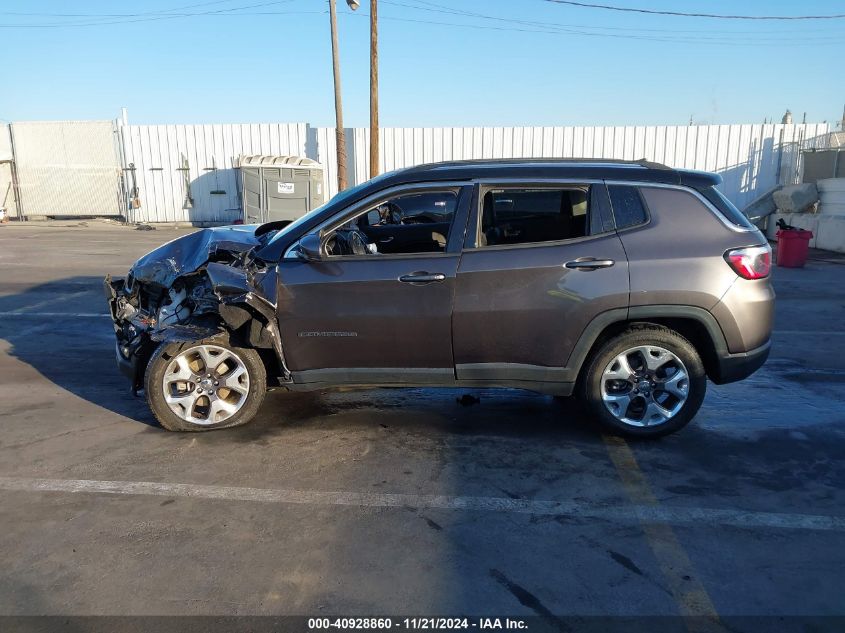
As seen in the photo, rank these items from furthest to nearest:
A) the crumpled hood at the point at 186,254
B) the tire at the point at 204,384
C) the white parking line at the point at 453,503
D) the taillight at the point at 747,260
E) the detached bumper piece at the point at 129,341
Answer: the crumpled hood at the point at 186,254
the detached bumper piece at the point at 129,341
the tire at the point at 204,384
the taillight at the point at 747,260
the white parking line at the point at 453,503

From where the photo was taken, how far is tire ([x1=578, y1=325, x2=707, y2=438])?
14.2 ft

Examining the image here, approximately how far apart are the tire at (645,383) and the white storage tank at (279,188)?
60.1 ft

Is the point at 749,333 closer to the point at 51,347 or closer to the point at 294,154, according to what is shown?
the point at 51,347

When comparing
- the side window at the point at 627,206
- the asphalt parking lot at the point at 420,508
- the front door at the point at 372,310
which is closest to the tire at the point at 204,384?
the asphalt parking lot at the point at 420,508

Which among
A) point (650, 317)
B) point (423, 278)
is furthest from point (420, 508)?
point (650, 317)

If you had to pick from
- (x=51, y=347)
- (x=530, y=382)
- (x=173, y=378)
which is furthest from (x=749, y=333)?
(x=51, y=347)

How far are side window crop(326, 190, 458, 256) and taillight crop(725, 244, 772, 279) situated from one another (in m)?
1.84

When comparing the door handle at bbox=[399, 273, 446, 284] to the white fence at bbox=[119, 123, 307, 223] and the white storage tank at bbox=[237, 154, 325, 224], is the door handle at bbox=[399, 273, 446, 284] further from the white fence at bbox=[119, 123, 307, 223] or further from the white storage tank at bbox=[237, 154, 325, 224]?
the white fence at bbox=[119, 123, 307, 223]

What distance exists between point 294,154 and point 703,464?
23.2 m

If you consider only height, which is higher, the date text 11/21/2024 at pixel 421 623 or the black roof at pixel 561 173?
the black roof at pixel 561 173

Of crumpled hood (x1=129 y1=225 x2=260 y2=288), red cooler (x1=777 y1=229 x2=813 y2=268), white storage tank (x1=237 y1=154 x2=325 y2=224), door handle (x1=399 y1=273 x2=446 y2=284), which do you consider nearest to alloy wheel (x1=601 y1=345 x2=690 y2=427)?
door handle (x1=399 y1=273 x2=446 y2=284)

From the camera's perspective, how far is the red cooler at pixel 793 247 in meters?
13.4

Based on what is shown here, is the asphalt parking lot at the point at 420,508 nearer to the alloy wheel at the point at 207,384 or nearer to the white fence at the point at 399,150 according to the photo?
the alloy wheel at the point at 207,384

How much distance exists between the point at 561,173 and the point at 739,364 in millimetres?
1767
